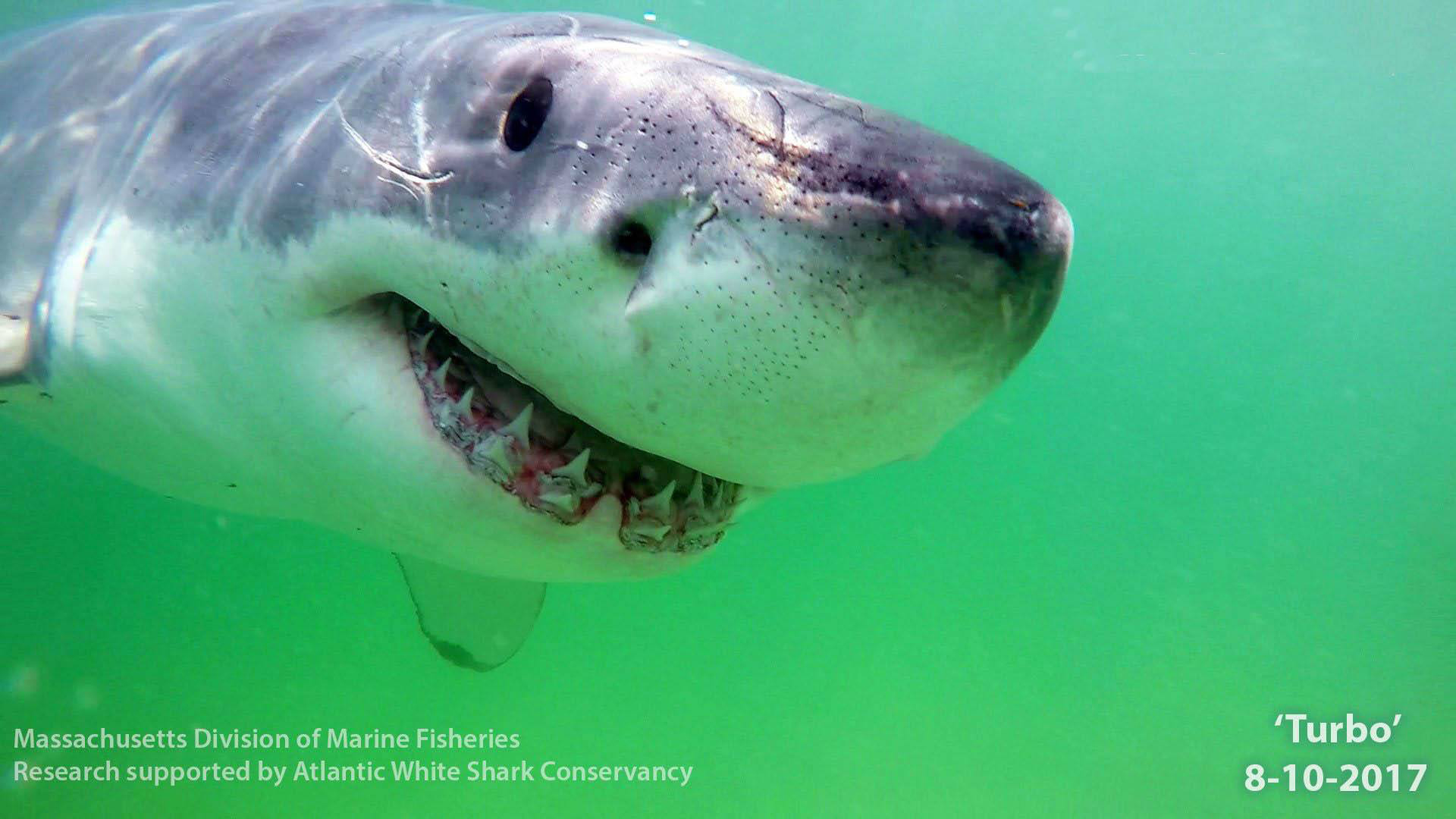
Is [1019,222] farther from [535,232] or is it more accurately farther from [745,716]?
[745,716]

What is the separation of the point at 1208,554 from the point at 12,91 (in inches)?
1107

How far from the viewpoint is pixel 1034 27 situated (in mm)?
23891

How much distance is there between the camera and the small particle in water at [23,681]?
14298 millimetres

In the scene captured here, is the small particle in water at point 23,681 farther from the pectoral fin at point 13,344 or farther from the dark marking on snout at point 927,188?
the dark marking on snout at point 927,188

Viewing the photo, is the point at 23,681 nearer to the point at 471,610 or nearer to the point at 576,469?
the point at 471,610

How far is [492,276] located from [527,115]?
0.27 meters

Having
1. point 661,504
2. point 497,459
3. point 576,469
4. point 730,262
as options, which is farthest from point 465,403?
point 730,262

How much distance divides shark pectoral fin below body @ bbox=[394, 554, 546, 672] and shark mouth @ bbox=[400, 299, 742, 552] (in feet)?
6.31

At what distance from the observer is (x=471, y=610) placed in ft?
11.0

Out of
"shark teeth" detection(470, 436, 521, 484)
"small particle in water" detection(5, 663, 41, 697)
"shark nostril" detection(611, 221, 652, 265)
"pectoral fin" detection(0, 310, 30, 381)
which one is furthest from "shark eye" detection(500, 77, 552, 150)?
"small particle in water" detection(5, 663, 41, 697)

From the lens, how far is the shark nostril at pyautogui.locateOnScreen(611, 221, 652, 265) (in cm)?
106

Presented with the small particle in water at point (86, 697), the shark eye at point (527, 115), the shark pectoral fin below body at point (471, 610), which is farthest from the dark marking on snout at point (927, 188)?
the small particle in water at point (86, 697)

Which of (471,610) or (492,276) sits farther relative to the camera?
(471,610)

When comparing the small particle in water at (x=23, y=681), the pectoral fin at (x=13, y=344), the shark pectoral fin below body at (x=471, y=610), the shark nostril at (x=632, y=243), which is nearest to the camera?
the shark nostril at (x=632, y=243)
